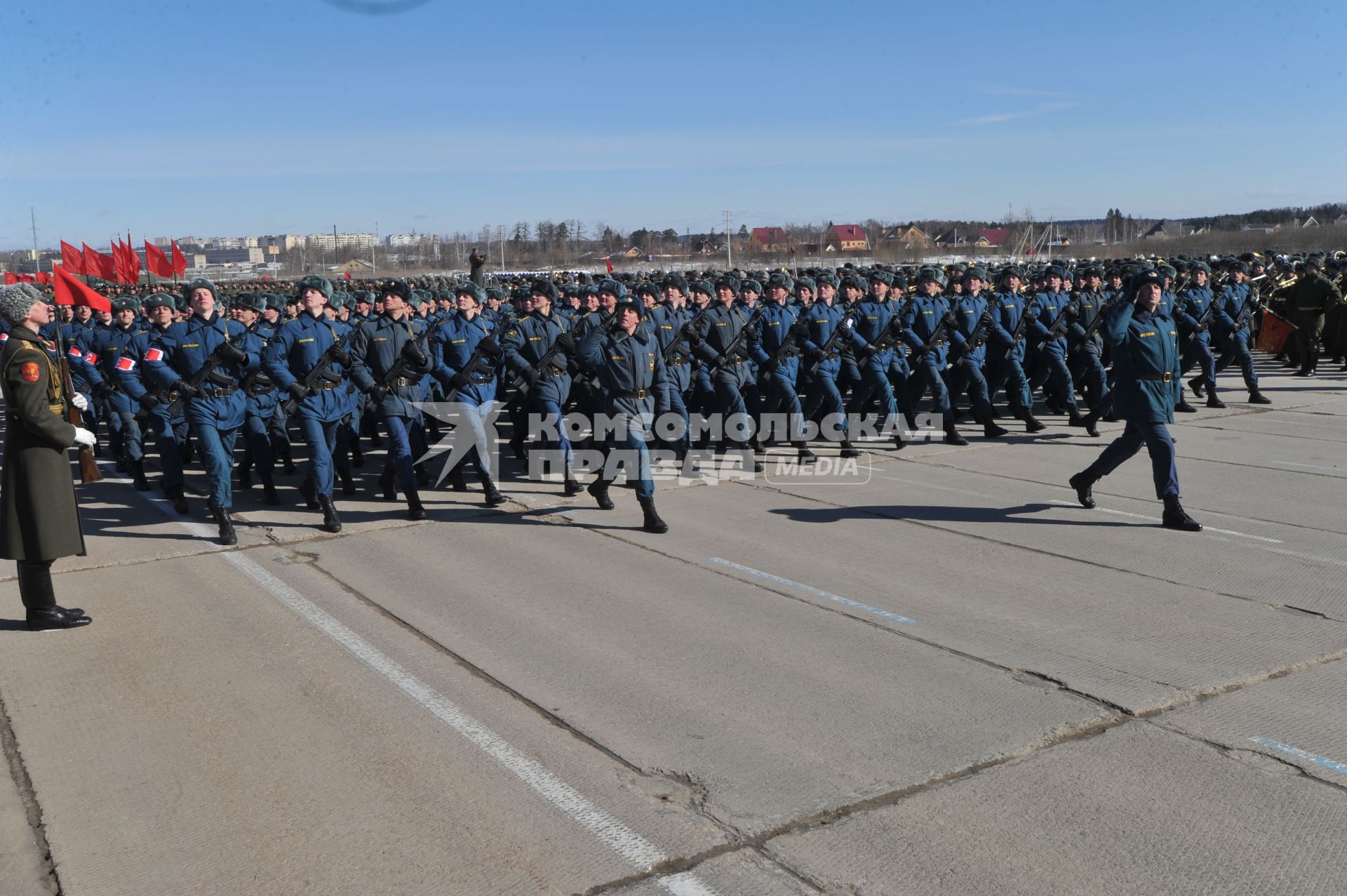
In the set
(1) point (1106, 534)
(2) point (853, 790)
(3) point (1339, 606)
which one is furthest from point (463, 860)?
(1) point (1106, 534)

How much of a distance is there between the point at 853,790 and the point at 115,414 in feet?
34.9

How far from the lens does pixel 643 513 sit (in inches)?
360

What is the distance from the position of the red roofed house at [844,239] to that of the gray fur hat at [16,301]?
90.5 m

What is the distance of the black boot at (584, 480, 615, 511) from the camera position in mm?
9672

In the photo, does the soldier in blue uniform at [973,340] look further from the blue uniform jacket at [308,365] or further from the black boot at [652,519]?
the blue uniform jacket at [308,365]

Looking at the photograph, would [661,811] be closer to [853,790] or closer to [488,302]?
[853,790]

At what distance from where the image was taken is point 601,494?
31.8 ft

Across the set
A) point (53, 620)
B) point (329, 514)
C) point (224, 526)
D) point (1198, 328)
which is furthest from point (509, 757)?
point (1198, 328)

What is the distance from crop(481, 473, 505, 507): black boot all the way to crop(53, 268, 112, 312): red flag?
492 cm

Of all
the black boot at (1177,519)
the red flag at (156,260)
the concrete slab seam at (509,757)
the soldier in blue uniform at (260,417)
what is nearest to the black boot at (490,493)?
the soldier in blue uniform at (260,417)

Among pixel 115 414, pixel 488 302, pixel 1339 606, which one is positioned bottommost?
pixel 1339 606

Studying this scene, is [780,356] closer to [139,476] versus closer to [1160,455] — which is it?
[1160,455]

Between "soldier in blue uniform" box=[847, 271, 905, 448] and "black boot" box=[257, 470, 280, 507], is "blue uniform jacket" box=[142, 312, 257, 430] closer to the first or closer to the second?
"black boot" box=[257, 470, 280, 507]

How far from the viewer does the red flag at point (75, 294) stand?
11.7 m
